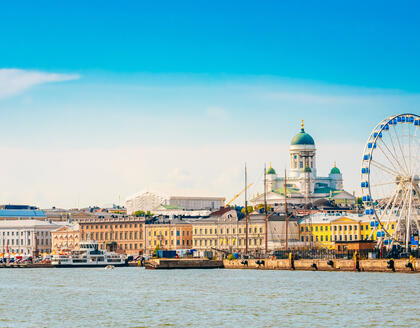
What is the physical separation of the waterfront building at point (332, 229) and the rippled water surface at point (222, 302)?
67252 millimetres

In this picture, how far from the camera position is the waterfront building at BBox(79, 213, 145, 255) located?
193 m

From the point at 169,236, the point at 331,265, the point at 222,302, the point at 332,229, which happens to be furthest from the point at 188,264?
the point at 169,236

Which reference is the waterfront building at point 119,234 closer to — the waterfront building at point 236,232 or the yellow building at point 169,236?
the yellow building at point 169,236

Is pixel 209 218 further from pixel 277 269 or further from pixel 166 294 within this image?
pixel 166 294

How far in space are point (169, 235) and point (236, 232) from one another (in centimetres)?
1555

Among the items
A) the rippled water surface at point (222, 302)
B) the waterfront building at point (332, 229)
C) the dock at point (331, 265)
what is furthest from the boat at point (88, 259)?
the rippled water surface at point (222, 302)

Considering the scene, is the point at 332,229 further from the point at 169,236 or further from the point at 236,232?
the point at 169,236

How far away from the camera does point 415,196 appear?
10881 centimetres

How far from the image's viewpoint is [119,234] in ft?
643

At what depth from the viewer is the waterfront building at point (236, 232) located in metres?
172

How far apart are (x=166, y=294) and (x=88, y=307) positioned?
11.5m

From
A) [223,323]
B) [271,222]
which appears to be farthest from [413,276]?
[271,222]

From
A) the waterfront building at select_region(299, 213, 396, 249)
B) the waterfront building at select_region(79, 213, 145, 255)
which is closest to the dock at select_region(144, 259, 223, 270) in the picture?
the waterfront building at select_region(299, 213, 396, 249)

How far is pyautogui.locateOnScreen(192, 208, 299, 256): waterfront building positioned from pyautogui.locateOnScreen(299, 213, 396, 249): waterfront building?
6.38ft
